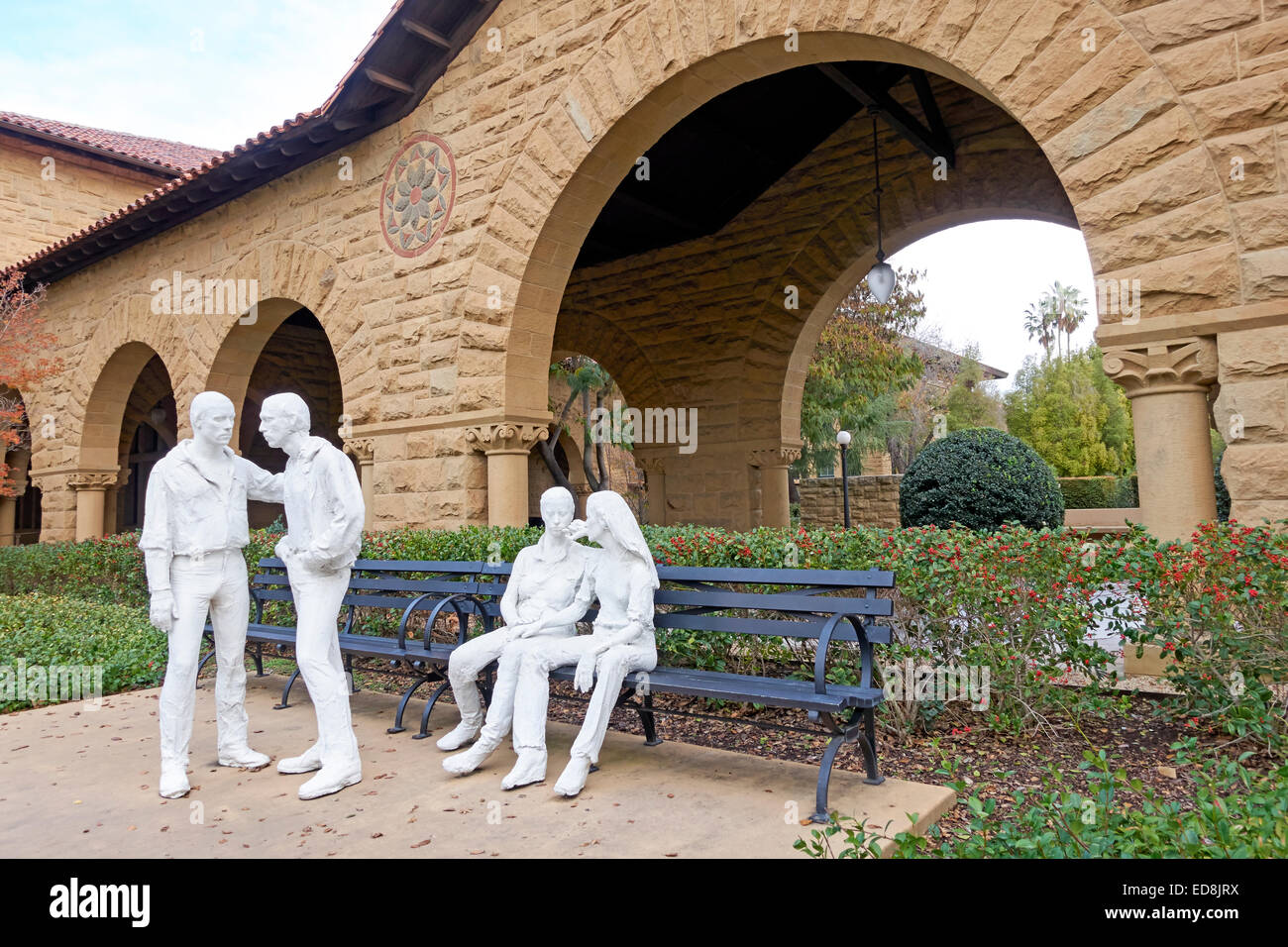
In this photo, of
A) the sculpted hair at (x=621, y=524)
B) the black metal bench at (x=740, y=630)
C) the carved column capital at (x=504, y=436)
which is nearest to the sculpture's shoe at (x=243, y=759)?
the black metal bench at (x=740, y=630)

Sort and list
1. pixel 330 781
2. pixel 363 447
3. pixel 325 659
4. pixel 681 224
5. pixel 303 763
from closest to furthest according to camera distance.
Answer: pixel 330 781 → pixel 325 659 → pixel 303 763 → pixel 363 447 → pixel 681 224

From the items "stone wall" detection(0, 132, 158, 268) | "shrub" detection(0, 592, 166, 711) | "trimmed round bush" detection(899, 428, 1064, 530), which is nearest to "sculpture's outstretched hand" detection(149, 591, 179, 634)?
"shrub" detection(0, 592, 166, 711)

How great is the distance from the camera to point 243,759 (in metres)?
3.98

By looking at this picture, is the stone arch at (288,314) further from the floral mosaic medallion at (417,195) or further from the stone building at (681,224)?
the floral mosaic medallion at (417,195)

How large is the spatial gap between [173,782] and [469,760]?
1308mm

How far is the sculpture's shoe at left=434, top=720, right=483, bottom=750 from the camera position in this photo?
4.09 meters

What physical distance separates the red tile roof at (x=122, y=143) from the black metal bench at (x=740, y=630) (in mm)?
15951

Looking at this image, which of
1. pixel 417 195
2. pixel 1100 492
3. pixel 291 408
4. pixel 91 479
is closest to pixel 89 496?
pixel 91 479

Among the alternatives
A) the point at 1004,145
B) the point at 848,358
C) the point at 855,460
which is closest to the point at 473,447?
the point at 1004,145

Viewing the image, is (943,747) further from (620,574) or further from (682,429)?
(682,429)

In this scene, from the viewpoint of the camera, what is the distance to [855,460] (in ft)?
97.8

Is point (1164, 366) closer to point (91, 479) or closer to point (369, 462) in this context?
point (369, 462)

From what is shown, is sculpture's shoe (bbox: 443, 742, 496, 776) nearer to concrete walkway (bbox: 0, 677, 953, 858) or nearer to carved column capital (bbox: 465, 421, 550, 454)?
concrete walkway (bbox: 0, 677, 953, 858)

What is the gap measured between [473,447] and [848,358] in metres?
10.2
